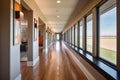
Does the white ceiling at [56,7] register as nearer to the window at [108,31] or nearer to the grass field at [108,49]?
the window at [108,31]

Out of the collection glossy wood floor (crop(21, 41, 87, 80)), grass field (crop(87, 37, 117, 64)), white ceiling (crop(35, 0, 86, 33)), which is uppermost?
white ceiling (crop(35, 0, 86, 33))

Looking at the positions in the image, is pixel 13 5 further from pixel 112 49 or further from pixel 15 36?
pixel 112 49

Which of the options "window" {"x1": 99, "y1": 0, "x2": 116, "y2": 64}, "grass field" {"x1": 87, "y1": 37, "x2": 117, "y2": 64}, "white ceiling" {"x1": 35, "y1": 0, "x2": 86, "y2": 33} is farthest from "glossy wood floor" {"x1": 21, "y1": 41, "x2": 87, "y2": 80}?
"white ceiling" {"x1": 35, "y1": 0, "x2": 86, "y2": 33}

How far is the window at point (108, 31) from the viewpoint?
12.2 ft

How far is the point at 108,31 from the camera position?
13.6 feet

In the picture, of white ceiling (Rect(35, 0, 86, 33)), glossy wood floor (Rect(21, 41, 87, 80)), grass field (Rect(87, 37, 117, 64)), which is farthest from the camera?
white ceiling (Rect(35, 0, 86, 33))

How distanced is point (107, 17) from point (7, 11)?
9.01 ft

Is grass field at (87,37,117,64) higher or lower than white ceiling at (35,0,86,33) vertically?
lower

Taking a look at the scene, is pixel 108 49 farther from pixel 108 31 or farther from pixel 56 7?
pixel 56 7

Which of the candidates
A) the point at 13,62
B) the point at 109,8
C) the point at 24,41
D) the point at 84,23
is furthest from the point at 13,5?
the point at 24,41

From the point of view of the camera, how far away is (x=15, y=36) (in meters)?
4.04

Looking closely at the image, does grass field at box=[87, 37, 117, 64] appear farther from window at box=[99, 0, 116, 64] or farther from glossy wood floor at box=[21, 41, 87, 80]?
glossy wood floor at box=[21, 41, 87, 80]

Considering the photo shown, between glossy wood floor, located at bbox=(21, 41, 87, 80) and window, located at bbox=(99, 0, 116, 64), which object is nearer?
window, located at bbox=(99, 0, 116, 64)

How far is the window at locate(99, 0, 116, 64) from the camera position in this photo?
3.72 meters
